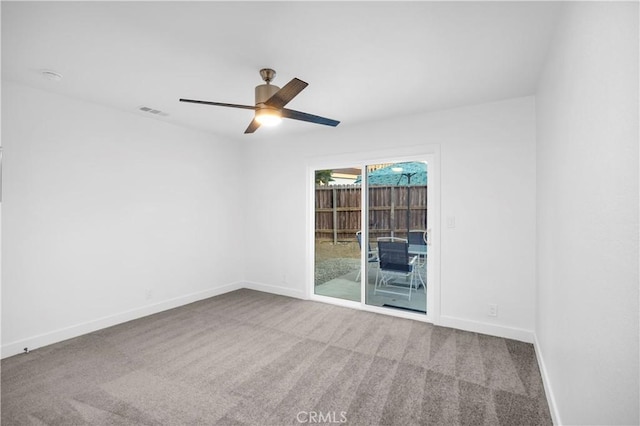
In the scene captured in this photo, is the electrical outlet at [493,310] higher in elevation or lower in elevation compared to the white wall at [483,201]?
lower

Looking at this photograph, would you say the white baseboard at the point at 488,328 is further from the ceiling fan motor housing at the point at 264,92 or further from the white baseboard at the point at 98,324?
the white baseboard at the point at 98,324

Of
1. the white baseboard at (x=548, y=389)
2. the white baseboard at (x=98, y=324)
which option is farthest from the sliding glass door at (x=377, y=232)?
the white baseboard at (x=98, y=324)

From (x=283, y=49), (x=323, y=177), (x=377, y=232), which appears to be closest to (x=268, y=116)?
(x=283, y=49)

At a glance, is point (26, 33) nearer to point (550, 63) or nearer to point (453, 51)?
point (453, 51)

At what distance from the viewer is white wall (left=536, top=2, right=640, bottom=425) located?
2.90ft

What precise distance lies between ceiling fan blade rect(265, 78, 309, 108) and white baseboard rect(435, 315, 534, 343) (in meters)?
2.87

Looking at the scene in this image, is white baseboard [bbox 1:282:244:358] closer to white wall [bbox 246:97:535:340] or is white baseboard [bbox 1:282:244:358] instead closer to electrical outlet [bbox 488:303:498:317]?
white wall [bbox 246:97:535:340]

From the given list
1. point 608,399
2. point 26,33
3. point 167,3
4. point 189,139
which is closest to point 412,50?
point 167,3

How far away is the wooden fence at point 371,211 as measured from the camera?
3709mm

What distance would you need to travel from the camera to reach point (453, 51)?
7.11ft

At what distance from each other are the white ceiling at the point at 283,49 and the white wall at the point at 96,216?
42cm

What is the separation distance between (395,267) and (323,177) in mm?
1681

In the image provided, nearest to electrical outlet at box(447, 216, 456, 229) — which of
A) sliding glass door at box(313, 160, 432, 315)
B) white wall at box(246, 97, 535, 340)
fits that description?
white wall at box(246, 97, 535, 340)

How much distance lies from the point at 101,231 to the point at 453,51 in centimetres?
388
